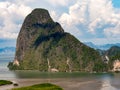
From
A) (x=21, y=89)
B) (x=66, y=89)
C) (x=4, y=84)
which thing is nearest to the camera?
(x=21, y=89)

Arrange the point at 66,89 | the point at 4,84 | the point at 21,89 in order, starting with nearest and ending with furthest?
the point at 21,89, the point at 66,89, the point at 4,84

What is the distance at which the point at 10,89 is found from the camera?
379 ft

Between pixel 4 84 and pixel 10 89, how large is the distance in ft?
66.5

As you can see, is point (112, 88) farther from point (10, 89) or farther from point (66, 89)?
point (10, 89)

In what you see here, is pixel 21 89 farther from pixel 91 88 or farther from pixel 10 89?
pixel 91 88

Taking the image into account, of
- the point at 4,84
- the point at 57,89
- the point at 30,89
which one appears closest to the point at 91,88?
the point at 57,89

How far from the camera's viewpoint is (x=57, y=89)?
114375 mm

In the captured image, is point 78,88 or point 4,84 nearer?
point 78,88

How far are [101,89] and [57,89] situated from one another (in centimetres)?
1706

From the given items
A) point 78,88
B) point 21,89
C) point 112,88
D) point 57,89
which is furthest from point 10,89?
point 112,88

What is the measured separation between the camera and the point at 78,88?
125688 millimetres

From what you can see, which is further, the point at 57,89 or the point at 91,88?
the point at 91,88

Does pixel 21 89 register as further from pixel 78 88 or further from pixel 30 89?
pixel 78 88

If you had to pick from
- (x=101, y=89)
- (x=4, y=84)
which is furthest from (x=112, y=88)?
(x=4, y=84)
